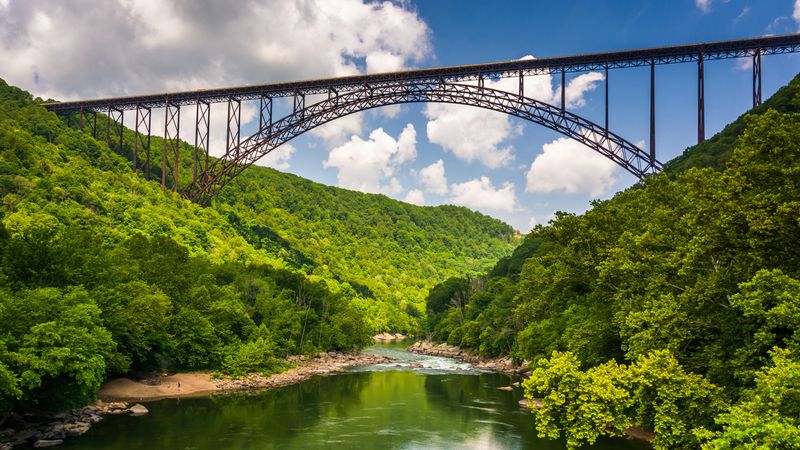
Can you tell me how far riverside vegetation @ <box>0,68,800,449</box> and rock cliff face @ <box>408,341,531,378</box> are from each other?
5.99 feet

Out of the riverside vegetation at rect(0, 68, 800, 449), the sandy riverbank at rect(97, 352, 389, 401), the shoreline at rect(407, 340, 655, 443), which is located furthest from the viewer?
the sandy riverbank at rect(97, 352, 389, 401)

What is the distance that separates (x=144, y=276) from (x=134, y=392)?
992 cm

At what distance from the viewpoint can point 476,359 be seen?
218 ft

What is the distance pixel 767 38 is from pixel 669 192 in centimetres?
2033

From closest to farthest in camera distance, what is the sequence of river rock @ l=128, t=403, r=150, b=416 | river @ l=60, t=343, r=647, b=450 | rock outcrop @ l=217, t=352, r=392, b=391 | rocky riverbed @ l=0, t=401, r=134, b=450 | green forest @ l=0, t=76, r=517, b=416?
rocky riverbed @ l=0, t=401, r=134, b=450
green forest @ l=0, t=76, r=517, b=416
river @ l=60, t=343, r=647, b=450
river rock @ l=128, t=403, r=150, b=416
rock outcrop @ l=217, t=352, r=392, b=391

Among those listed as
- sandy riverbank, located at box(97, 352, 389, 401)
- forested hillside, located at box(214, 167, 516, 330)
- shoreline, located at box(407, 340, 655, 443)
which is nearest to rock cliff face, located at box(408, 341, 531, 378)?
shoreline, located at box(407, 340, 655, 443)

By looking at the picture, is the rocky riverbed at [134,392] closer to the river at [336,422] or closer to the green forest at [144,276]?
the green forest at [144,276]

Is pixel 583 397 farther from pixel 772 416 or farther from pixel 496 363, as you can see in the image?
pixel 496 363

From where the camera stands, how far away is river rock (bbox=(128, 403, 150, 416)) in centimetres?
2895

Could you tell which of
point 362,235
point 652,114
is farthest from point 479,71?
point 362,235

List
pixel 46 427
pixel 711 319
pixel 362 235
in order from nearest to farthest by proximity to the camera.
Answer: pixel 711 319 → pixel 46 427 → pixel 362 235

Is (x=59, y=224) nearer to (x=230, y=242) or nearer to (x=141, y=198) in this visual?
(x=141, y=198)

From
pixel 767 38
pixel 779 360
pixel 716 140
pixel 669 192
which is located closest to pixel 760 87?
pixel 767 38

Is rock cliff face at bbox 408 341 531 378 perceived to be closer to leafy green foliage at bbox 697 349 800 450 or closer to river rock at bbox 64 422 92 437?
river rock at bbox 64 422 92 437
